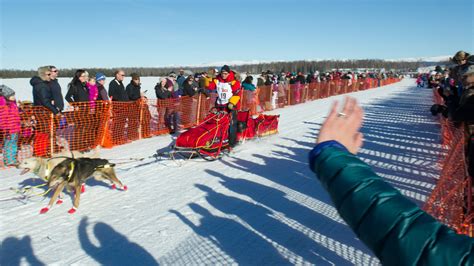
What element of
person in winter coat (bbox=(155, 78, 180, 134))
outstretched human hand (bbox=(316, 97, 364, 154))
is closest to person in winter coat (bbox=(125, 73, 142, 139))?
person in winter coat (bbox=(155, 78, 180, 134))

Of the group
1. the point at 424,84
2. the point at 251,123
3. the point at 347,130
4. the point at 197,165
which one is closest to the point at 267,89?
the point at 251,123

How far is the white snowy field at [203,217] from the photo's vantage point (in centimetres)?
303

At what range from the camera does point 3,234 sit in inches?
135

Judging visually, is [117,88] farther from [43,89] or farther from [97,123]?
[43,89]

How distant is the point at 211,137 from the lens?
6.09 m

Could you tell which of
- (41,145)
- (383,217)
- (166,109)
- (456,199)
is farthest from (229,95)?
(383,217)

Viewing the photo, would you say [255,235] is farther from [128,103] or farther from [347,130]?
[128,103]

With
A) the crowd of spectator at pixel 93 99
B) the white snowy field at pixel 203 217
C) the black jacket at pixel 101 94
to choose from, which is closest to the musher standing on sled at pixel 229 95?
the crowd of spectator at pixel 93 99

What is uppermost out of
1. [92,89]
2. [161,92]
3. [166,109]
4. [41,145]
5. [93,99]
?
[92,89]

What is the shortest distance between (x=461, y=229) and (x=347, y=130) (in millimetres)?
2316

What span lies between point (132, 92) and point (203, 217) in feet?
17.6

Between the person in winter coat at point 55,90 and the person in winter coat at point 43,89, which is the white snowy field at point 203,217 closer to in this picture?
the person in winter coat at point 43,89

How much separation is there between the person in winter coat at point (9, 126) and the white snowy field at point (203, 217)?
34 cm

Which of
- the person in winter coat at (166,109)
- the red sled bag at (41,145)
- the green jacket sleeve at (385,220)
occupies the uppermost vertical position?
the green jacket sleeve at (385,220)
